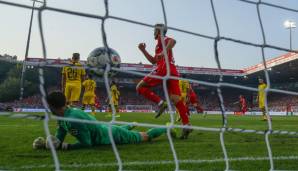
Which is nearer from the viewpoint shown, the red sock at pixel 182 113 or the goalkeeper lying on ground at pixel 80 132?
the goalkeeper lying on ground at pixel 80 132

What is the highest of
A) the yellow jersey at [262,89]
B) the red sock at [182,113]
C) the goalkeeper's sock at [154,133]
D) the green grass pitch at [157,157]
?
the yellow jersey at [262,89]

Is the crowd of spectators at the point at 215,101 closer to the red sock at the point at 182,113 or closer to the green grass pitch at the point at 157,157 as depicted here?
the red sock at the point at 182,113

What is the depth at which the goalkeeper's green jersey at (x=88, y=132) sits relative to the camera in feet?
13.0

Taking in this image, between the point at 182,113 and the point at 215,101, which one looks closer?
the point at 182,113

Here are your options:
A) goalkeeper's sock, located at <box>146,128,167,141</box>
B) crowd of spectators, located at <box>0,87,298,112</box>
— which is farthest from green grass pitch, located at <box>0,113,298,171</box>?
crowd of spectators, located at <box>0,87,298,112</box>

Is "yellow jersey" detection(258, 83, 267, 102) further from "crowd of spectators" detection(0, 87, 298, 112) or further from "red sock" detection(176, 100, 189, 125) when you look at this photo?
"crowd of spectators" detection(0, 87, 298, 112)

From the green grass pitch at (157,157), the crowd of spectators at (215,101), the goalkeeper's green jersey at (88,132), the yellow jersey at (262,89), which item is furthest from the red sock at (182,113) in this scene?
the crowd of spectators at (215,101)

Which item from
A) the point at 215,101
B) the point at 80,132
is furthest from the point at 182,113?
the point at 215,101

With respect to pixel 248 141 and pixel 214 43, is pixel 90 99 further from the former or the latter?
pixel 214 43

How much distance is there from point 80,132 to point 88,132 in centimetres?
12

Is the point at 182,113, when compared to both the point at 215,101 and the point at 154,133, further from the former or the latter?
the point at 215,101

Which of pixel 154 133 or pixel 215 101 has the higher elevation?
pixel 215 101

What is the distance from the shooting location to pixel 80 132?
417 centimetres

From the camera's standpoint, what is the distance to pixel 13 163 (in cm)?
336
